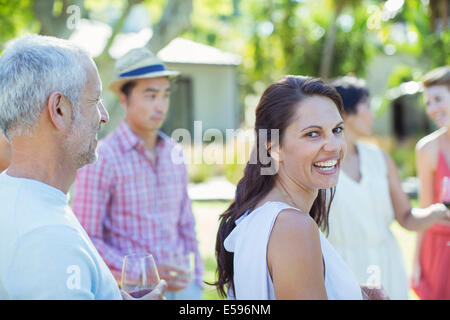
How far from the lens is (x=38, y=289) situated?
1557 mm

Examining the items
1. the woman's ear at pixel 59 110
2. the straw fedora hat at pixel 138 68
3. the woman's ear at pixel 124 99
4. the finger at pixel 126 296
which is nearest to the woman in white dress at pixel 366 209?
the straw fedora hat at pixel 138 68

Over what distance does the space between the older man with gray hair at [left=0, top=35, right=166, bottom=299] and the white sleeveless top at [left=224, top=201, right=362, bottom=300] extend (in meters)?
0.34

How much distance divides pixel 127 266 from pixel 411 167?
13043mm

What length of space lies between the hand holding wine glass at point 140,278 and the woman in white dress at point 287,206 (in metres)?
0.32

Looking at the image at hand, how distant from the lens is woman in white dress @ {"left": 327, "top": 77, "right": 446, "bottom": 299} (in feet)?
12.3

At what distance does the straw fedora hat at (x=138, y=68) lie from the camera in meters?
3.70

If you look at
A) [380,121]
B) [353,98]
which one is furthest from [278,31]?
[353,98]

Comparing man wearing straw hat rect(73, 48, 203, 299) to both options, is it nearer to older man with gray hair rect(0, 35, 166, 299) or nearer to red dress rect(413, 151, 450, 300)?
older man with gray hair rect(0, 35, 166, 299)

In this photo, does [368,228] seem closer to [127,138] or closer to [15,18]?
[127,138]

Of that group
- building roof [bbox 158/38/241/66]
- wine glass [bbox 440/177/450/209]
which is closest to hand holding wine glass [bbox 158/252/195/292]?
wine glass [bbox 440/177/450/209]

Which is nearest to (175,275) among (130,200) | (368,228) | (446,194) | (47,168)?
(130,200)

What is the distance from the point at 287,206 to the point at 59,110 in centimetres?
92

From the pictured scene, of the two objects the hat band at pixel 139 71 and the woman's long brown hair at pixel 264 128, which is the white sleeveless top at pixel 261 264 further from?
the hat band at pixel 139 71

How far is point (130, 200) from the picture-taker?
3500 mm
